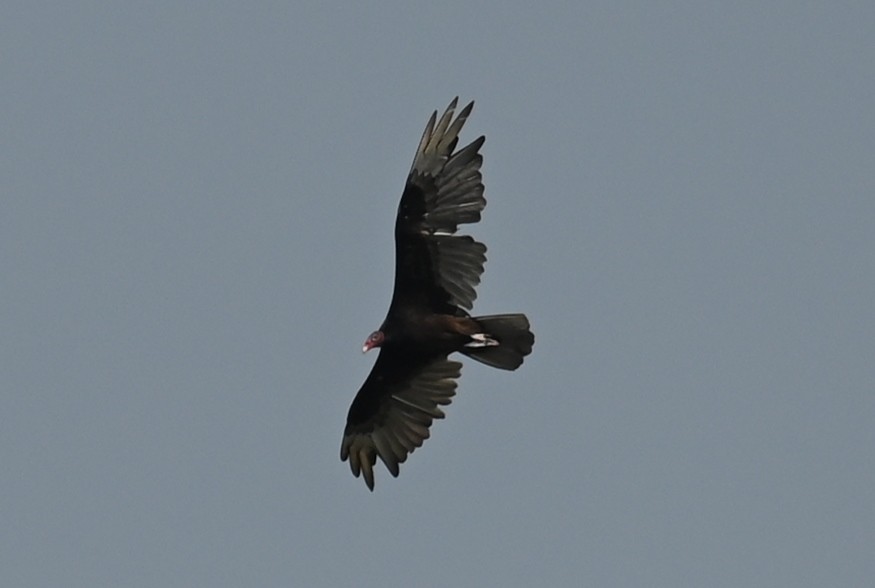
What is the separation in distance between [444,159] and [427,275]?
1039 mm

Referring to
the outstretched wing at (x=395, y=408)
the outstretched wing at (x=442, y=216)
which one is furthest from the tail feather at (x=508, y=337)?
the outstretched wing at (x=395, y=408)

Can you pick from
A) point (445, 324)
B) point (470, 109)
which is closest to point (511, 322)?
point (445, 324)

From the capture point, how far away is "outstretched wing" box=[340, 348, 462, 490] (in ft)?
64.2

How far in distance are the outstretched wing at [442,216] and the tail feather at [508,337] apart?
33 centimetres

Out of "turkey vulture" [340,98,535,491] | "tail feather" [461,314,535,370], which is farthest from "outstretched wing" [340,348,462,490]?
"tail feather" [461,314,535,370]

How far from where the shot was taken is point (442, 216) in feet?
61.6

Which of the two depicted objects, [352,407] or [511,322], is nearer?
[511,322]

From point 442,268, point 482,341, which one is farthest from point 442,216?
point 482,341

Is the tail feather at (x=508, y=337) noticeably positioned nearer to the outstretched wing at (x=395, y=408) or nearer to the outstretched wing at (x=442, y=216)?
the outstretched wing at (x=442, y=216)

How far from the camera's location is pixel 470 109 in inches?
742

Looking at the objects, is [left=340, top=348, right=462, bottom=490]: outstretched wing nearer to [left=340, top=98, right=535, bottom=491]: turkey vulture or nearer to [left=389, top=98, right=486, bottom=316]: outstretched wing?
[left=340, top=98, right=535, bottom=491]: turkey vulture

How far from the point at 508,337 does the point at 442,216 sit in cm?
121

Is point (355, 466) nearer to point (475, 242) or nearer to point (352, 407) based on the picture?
point (352, 407)

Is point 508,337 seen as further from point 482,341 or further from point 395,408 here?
point 395,408
